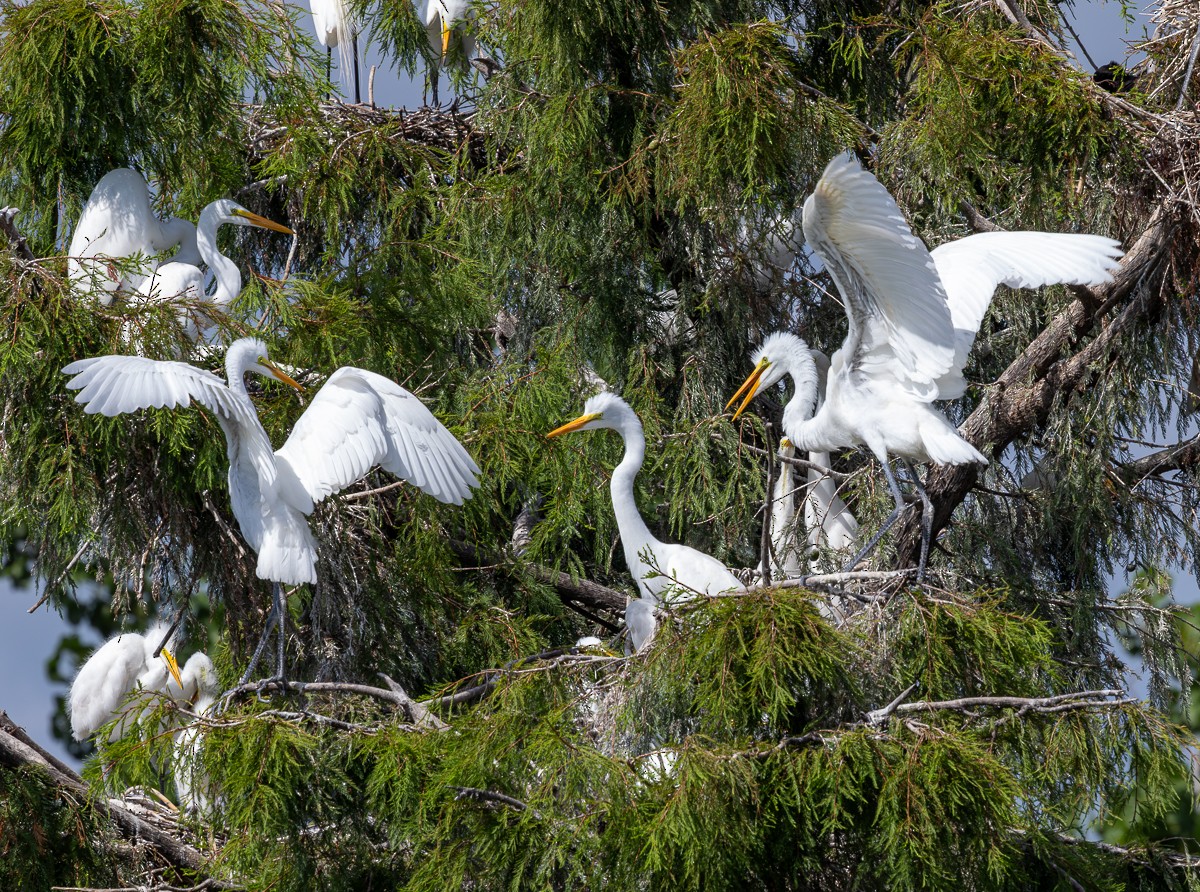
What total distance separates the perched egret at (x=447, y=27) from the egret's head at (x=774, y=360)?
2.42m

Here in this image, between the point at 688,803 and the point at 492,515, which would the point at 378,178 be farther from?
the point at 688,803

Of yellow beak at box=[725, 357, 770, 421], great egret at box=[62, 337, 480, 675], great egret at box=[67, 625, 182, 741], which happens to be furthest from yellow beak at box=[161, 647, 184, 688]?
yellow beak at box=[725, 357, 770, 421]

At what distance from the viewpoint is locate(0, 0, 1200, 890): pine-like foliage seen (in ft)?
10.4

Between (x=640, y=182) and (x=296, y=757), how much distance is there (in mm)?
2121

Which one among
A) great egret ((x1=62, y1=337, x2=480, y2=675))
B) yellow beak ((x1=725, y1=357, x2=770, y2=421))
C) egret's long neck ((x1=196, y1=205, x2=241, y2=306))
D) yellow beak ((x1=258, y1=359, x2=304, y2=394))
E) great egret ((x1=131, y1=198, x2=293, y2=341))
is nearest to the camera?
great egret ((x1=62, y1=337, x2=480, y2=675))

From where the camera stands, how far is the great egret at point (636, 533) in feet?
13.4

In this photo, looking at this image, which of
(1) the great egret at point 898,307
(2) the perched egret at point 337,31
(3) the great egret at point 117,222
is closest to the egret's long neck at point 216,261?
(3) the great egret at point 117,222

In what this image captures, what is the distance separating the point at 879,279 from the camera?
3717mm

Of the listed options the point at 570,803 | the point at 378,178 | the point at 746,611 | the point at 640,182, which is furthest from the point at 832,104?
the point at 570,803

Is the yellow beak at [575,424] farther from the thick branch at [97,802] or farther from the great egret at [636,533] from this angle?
the thick branch at [97,802]

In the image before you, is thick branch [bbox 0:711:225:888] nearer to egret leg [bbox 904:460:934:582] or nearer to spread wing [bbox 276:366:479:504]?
spread wing [bbox 276:366:479:504]

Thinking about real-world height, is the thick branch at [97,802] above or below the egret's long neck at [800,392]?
below

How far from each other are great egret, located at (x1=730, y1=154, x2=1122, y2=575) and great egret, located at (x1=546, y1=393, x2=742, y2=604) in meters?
0.37

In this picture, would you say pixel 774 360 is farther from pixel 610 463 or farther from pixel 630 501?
pixel 610 463
